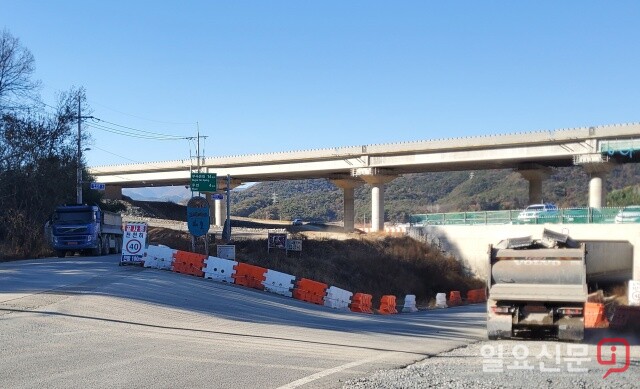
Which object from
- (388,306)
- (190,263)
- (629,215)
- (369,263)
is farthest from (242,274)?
(629,215)

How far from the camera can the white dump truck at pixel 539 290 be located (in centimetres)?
1523

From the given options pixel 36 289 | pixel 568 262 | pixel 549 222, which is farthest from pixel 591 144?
pixel 36 289

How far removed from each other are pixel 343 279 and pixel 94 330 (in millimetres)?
30899

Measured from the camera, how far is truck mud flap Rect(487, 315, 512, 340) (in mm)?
15762

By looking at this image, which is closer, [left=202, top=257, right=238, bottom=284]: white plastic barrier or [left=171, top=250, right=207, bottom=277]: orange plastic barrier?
[left=202, top=257, right=238, bottom=284]: white plastic barrier

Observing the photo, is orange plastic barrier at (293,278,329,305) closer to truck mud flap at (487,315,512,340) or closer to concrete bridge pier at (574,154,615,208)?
truck mud flap at (487,315,512,340)

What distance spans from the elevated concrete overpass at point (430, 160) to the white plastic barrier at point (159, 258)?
3537 centimetres

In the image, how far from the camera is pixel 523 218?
158 ft

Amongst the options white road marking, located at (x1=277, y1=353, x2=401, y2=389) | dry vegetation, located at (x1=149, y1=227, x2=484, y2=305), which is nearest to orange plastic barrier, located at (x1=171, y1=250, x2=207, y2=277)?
dry vegetation, located at (x1=149, y1=227, x2=484, y2=305)

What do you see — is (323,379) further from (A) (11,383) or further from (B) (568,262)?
(B) (568,262)

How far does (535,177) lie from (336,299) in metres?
40.3

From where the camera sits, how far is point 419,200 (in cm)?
13850

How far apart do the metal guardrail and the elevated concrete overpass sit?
763 centimetres

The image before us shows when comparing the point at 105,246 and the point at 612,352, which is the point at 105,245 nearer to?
the point at 105,246
